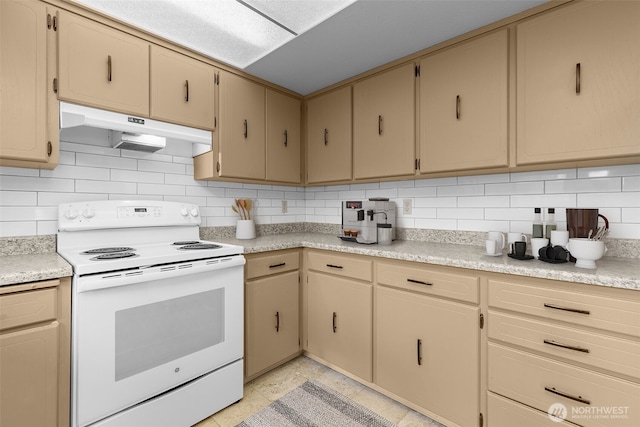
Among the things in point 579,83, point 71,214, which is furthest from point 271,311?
point 579,83

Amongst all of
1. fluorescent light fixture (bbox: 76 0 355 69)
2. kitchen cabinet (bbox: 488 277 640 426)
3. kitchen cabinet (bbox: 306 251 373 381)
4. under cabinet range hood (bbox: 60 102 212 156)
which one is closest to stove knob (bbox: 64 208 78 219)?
under cabinet range hood (bbox: 60 102 212 156)

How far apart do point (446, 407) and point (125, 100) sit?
251 cm

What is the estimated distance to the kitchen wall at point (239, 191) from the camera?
159cm

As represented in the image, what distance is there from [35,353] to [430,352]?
1.86 meters

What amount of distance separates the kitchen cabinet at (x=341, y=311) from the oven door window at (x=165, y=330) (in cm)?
75

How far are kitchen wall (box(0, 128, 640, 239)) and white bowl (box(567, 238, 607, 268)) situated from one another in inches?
19.7

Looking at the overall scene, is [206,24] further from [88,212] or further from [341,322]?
[341,322]

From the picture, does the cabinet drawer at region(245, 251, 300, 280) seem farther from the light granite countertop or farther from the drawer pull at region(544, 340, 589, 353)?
the drawer pull at region(544, 340, 589, 353)

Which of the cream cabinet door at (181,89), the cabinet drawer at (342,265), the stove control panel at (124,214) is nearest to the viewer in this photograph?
the stove control panel at (124,214)

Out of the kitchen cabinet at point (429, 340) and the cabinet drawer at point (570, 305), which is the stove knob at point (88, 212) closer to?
the kitchen cabinet at point (429, 340)

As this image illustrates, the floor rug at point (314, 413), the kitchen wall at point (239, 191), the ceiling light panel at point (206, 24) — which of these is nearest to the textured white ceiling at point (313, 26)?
the ceiling light panel at point (206, 24)

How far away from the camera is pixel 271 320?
6.94 ft

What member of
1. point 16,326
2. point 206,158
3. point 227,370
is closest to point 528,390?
point 227,370

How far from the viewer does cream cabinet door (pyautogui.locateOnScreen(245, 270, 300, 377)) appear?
6.54 ft
